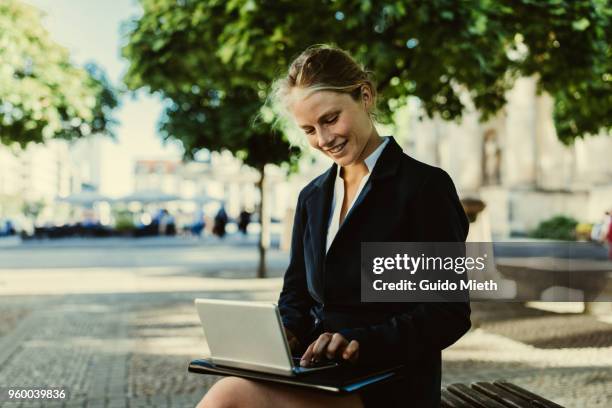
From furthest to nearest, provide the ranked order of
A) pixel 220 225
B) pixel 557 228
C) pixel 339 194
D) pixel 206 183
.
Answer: pixel 206 183 → pixel 220 225 → pixel 557 228 → pixel 339 194

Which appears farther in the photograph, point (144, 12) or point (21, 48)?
point (21, 48)

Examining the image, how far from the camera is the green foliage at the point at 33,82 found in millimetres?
12508

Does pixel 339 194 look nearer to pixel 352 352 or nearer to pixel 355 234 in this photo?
pixel 355 234

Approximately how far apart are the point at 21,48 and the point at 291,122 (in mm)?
11524

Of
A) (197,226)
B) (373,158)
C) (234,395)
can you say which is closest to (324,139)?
(373,158)

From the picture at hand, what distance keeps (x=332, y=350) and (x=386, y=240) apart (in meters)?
0.37

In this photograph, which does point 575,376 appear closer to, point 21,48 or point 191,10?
point 191,10

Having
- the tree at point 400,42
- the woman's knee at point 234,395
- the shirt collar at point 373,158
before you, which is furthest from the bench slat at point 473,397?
the tree at point 400,42

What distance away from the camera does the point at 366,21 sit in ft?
24.7

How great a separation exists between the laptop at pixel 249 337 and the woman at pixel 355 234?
0.07m

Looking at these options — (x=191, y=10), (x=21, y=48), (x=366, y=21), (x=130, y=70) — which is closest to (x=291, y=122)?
(x=366, y=21)

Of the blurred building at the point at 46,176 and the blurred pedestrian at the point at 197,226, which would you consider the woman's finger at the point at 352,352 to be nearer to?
the blurred pedestrian at the point at 197,226

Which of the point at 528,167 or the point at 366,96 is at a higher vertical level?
the point at 528,167

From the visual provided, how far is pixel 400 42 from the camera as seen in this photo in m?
8.10
